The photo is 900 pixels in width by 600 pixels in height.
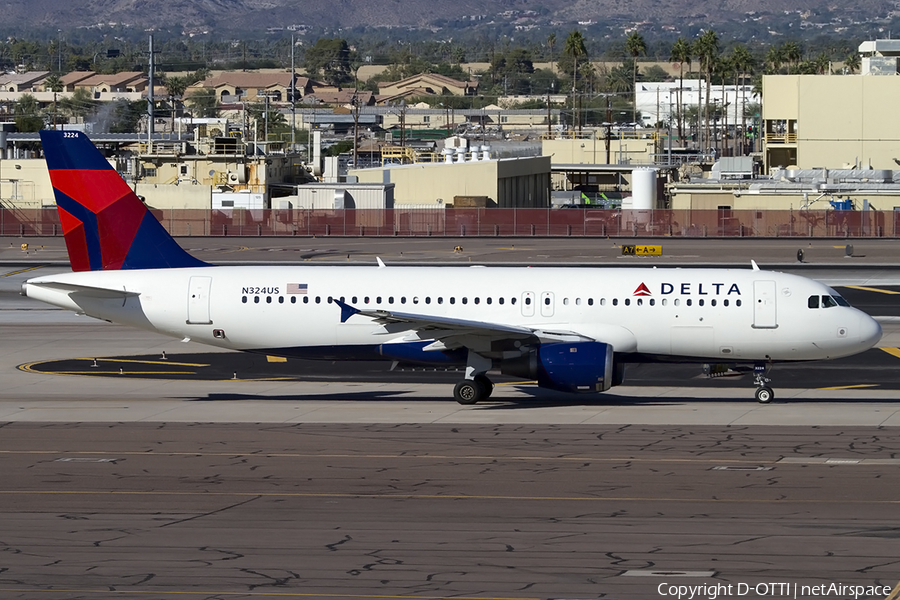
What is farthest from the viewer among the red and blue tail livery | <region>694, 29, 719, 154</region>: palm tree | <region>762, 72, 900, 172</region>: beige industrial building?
<region>694, 29, 719, 154</region>: palm tree

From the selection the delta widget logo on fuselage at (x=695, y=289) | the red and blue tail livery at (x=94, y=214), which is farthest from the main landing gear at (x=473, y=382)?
the red and blue tail livery at (x=94, y=214)

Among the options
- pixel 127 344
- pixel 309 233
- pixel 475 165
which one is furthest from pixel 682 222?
pixel 127 344

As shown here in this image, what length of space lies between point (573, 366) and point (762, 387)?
575 cm

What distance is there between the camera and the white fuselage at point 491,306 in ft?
116

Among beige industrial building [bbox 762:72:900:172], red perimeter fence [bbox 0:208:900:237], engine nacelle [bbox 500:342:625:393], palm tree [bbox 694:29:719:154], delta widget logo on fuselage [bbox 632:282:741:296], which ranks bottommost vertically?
engine nacelle [bbox 500:342:625:393]

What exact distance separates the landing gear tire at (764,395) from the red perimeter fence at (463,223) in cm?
6087

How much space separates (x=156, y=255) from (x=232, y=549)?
18.6 meters

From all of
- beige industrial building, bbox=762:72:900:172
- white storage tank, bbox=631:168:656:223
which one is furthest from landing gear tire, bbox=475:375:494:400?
beige industrial building, bbox=762:72:900:172

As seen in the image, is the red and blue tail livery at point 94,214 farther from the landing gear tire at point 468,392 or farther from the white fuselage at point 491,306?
the landing gear tire at point 468,392

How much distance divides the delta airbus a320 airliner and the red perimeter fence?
2351 inches

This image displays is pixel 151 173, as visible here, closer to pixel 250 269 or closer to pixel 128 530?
pixel 250 269

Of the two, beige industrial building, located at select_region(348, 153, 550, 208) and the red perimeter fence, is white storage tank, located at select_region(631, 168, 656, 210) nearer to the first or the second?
the red perimeter fence

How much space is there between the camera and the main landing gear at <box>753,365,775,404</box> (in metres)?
35.2

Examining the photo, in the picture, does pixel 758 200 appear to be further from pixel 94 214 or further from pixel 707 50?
pixel 707 50
